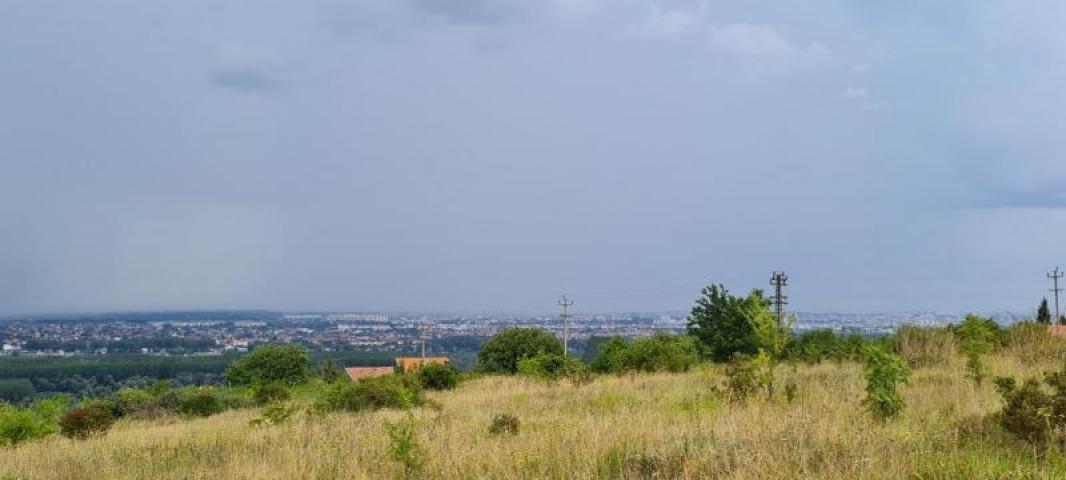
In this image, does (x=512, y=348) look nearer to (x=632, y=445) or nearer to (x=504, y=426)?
(x=504, y=426)

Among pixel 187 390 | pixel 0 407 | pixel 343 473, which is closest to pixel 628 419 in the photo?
pixel 343 473

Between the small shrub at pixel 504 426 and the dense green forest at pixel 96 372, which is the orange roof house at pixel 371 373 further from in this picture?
the small shrub at pixel 504 426

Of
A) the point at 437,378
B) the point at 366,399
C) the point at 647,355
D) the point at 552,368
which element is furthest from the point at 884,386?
the point at 552,368

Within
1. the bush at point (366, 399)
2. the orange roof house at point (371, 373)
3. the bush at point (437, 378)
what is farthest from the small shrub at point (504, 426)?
the orange roof house at point (371, 373)

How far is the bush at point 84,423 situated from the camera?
1520 centimetres

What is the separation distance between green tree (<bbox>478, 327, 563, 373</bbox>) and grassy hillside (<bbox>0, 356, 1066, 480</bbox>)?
1965 centimetres

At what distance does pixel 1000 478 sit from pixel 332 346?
109970 mm

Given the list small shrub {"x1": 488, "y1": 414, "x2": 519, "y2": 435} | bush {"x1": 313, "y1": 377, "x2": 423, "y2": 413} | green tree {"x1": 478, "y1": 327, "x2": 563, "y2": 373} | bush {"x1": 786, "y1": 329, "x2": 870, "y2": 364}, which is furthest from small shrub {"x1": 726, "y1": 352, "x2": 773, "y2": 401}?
green tree {"x1": 478, "y1": 327, "x2": 563, "y2": 373}

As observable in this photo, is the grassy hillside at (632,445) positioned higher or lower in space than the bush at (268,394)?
higher

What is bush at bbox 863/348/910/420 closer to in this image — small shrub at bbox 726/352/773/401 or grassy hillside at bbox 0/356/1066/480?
grassy hillside at bbox 0/356/1066/480

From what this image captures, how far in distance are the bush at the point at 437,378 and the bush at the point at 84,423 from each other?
1026cm

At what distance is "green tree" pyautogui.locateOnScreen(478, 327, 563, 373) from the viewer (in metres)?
33.7

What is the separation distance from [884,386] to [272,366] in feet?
96.6

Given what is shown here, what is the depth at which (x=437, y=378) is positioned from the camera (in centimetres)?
2539
